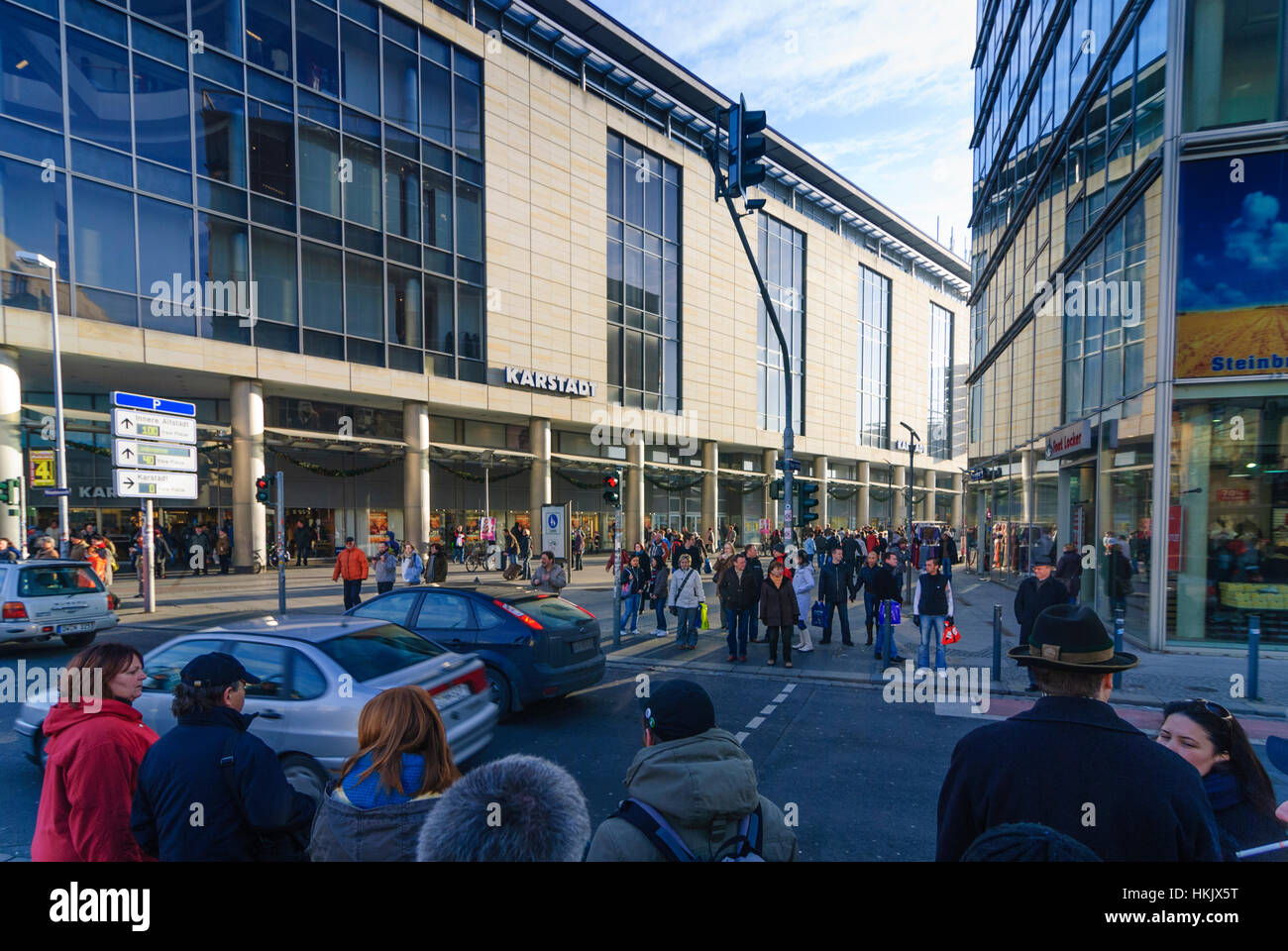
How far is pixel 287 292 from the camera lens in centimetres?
2336

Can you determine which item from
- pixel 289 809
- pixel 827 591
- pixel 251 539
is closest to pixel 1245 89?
pixel 827 591

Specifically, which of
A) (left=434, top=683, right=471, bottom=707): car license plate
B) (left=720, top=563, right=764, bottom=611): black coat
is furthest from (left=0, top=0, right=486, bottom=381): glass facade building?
(left=434, top=683, right=471, bottom=707): car license plate

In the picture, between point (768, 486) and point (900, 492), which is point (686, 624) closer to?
point (768, 486)

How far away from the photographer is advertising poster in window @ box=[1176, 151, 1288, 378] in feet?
35.6

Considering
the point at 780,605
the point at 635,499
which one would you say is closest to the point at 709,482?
the point at 635,499

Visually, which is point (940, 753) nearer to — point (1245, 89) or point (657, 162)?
point (1245, 89)

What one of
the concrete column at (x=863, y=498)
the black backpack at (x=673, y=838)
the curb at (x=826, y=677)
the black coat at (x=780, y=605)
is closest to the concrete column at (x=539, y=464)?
the curb at (x=826, y=677)

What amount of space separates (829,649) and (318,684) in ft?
29.3

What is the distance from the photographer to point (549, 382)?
30.5 metres

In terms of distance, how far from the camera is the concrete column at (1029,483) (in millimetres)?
21422

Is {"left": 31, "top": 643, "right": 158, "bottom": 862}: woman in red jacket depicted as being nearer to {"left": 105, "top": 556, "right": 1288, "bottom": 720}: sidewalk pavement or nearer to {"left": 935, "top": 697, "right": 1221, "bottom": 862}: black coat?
{"left": 935, "top": 697, "right": 1221, "bottom": 862}: black coat

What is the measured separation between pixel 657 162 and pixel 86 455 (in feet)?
97.8

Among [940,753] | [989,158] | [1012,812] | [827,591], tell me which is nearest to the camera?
[1012,812]

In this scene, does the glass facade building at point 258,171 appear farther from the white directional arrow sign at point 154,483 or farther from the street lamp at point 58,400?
the white directional arrow sign at point 154,483
